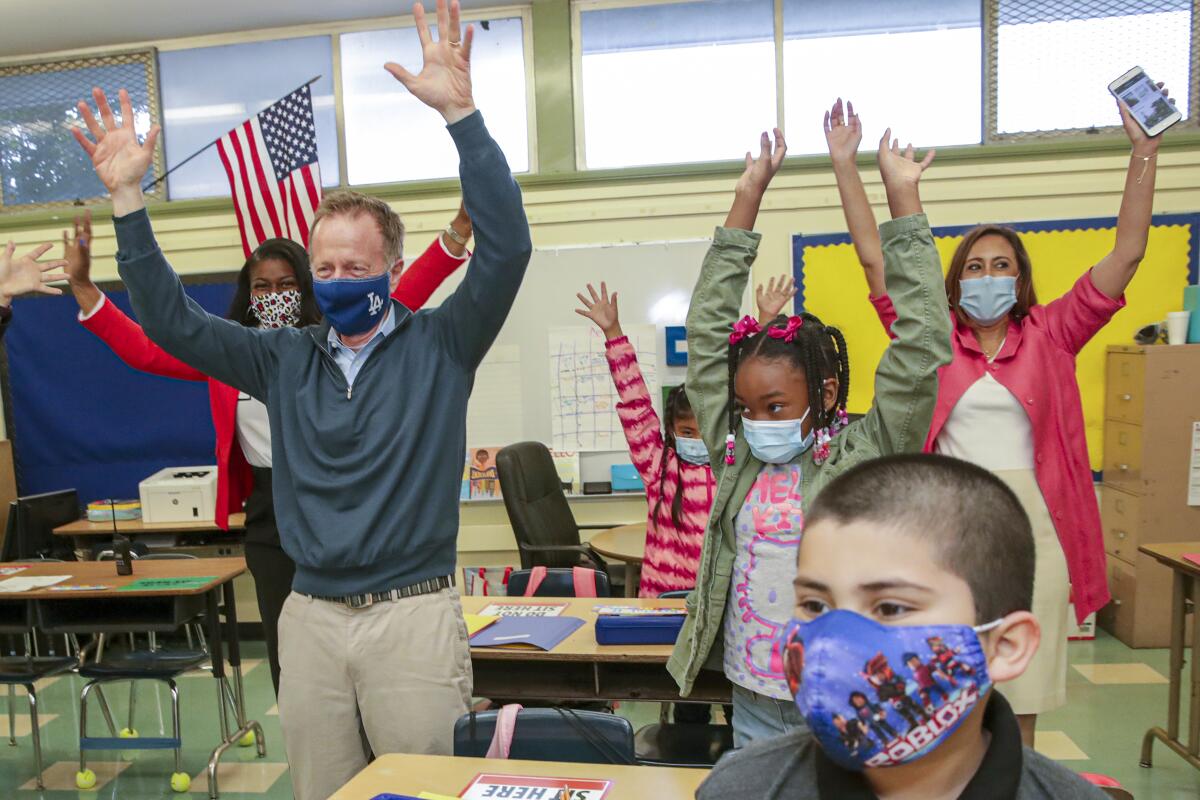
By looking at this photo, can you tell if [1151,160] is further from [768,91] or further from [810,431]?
[768,91]

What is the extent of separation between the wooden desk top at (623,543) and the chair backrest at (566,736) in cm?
185

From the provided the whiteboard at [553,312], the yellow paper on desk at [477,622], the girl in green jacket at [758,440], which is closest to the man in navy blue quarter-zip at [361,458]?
the girl in green jacket at [758,440]

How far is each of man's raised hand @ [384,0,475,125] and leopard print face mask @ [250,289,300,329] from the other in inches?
41.5

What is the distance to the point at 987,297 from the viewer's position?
7.70 feet

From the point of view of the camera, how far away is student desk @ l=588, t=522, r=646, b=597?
388 centimetres

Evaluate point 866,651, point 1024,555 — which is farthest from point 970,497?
point 866,651

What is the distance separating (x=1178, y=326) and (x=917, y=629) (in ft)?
14.7

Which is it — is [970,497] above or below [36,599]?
above

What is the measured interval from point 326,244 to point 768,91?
4.07 metres

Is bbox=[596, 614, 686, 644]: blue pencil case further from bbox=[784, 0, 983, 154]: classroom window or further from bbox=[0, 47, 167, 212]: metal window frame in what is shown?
bbox=[0, 47, 167, 212]: metal window frame

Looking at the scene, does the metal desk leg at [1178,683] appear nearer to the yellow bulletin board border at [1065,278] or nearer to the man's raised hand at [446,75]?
the yellow bulletin board border at [1065,278]

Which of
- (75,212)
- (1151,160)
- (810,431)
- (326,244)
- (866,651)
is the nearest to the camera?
(866,651)

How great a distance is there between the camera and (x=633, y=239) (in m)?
5.12

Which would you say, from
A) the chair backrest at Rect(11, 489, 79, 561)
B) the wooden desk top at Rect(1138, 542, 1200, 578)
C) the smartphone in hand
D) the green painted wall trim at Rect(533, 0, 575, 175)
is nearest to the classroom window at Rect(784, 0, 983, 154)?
the green painted wall trim at Rect(533, 0, 575, 175)
